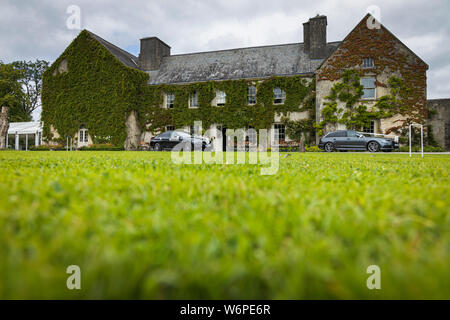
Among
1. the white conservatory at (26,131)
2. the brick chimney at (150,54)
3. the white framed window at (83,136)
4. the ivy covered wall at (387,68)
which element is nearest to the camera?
the ivy covered wall at (387,68)

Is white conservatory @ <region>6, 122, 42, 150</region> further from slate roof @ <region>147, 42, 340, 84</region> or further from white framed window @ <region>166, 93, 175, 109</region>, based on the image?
white framed window @ <region>166, 93, 175, 109</region>

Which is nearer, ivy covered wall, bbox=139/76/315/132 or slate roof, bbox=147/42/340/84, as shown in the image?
ivy covered wall, bbox=139/76/315/132

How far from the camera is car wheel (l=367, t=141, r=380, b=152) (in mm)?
13684

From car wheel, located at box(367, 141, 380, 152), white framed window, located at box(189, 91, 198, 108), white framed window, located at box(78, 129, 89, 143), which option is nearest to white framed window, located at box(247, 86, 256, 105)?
white framed window, located at box(189, 91, 198, 108)

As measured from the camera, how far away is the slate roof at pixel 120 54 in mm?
22469

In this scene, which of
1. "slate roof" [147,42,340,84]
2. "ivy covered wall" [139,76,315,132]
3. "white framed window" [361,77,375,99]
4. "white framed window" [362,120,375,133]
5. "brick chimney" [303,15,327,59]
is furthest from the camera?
"slate roof" [147,42,340,84]

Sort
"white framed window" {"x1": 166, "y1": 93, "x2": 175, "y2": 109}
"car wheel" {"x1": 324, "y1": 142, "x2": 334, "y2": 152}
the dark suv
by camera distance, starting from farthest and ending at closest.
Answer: "white framed window" {"x1": 166, "y1": 93, "x2": 175, "y2": 109} → "car wheel" {"x1": 324, "y1": 142, "x2": 334, "y2": 152} → the dark suv

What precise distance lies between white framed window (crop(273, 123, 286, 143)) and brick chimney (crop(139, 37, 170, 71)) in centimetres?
1248

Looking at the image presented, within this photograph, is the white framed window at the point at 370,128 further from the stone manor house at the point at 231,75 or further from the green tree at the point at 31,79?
the green tree at the point at 31,79

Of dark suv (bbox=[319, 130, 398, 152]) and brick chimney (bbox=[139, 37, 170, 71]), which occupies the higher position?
brick chimney (bbox=[139, 37, 170, 71])

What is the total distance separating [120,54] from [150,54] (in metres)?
2.70

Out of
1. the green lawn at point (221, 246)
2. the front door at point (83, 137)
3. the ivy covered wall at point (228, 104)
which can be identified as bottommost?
the green lawn at point (221, 246)

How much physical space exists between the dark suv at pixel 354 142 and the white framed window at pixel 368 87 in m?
4.69

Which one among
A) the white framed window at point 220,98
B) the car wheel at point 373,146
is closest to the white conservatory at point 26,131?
the white framed window at point 220,98
